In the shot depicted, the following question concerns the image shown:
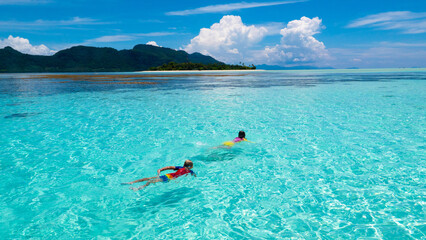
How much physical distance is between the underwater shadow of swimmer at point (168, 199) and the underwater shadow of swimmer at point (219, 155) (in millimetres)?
2884

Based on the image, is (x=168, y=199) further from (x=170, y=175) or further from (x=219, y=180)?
(x=219, y=180)

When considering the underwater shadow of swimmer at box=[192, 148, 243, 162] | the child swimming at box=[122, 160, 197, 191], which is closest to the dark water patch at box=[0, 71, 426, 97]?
the underwater shadow of swimmer at box=[192, 148, 243, 162]

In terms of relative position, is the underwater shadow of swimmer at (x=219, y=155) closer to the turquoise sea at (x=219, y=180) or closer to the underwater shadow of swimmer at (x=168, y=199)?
the turquoise sea at (x=219, y=180)

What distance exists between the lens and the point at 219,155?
11.9m

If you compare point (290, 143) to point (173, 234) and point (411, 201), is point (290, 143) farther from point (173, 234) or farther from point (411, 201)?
point (173, 234)

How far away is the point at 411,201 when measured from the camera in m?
7.54

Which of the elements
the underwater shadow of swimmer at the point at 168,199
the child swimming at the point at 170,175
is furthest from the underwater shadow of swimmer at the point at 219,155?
the underwater shadow of swimmer at the point at 168,199

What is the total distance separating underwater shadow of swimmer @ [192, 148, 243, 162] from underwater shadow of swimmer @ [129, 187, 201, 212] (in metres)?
2.88

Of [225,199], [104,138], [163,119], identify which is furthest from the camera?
[163,119]

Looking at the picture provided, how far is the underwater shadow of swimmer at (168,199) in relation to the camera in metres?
7.56

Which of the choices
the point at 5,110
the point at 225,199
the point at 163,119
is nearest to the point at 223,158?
the point at 225,199

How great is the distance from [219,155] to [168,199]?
432 centimetres

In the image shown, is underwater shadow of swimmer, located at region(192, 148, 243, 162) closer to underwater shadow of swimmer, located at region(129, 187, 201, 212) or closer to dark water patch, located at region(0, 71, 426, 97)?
underwater shadow of swimmer, located at region(129, 187, 201, 212)

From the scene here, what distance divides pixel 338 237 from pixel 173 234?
4.03 metres
